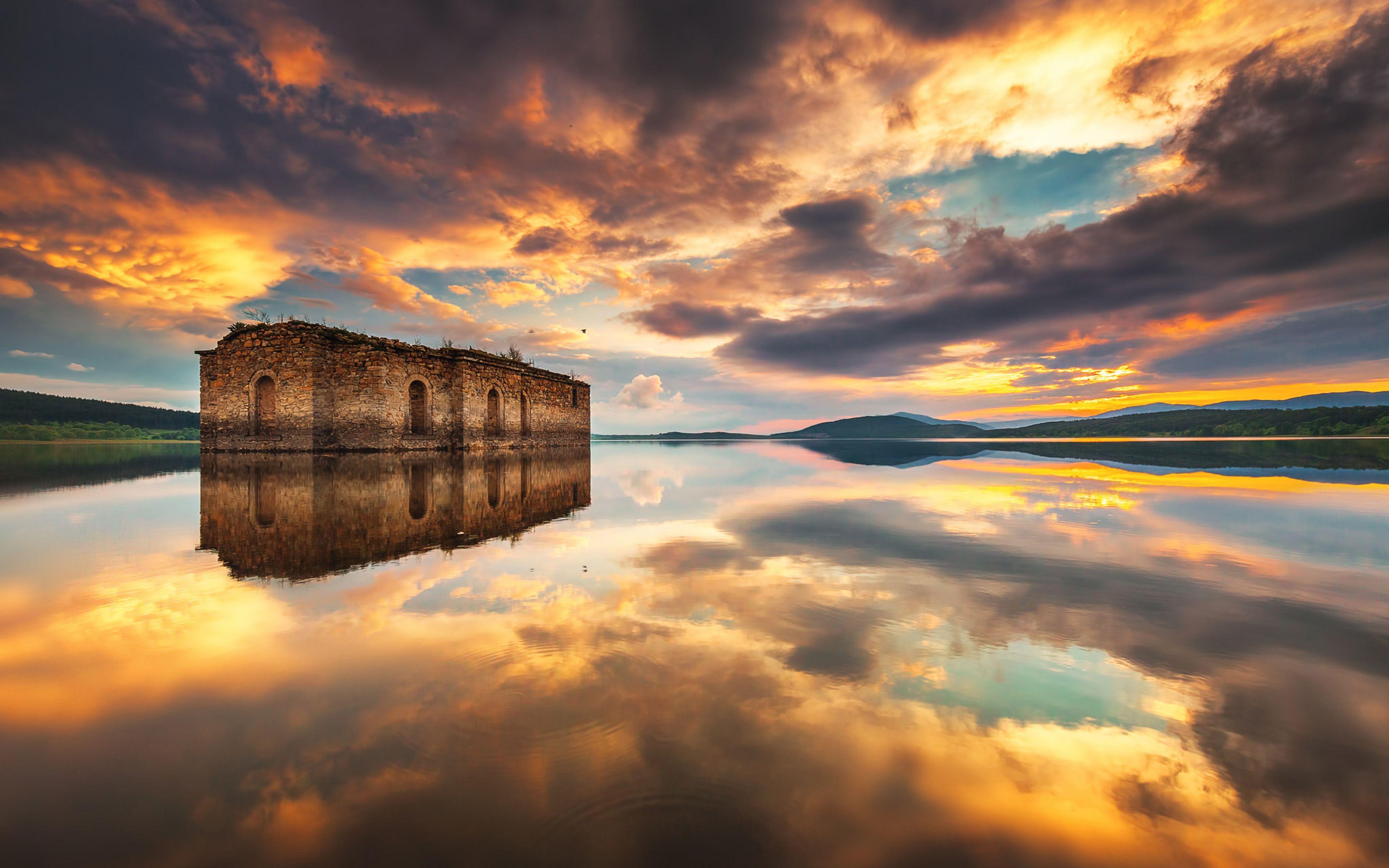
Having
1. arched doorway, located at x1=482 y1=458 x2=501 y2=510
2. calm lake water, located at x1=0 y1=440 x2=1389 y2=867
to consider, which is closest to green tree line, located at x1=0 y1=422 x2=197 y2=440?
arched doorway, located at x1=482 y1=458 x2=501 y2=510

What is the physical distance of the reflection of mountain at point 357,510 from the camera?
5.93m

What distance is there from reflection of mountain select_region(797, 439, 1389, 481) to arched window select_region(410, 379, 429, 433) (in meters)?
23.0

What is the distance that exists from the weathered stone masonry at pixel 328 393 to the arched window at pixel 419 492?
27.5ft

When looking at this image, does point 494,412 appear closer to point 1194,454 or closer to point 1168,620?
point 1168,620

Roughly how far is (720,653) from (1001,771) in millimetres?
1690

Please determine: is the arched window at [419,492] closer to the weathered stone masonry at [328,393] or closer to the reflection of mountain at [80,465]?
the reflection of mountain at [80,465]

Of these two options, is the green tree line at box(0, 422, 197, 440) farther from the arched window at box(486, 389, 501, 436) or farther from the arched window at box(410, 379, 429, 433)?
the arched window at box(486, 389, 501, 436)

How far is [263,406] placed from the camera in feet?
76.9

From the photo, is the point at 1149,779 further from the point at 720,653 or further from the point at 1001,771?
the point at 720,653

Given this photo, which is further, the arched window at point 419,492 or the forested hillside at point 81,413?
the forested hillside at point 81,413

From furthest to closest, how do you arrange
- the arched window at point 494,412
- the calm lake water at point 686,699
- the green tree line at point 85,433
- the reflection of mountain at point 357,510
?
the green tree line at point 85,433 < the arched window at point 494,412 < the reflection of mountain at point 357,510 < the calm lake water at point 686,699

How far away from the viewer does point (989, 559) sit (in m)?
6.18

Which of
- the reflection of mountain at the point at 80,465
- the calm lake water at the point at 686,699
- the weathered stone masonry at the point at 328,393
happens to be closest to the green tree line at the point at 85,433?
the reflection of mountain at the point at 80,465

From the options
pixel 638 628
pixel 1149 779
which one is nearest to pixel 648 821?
pixel 638 628
